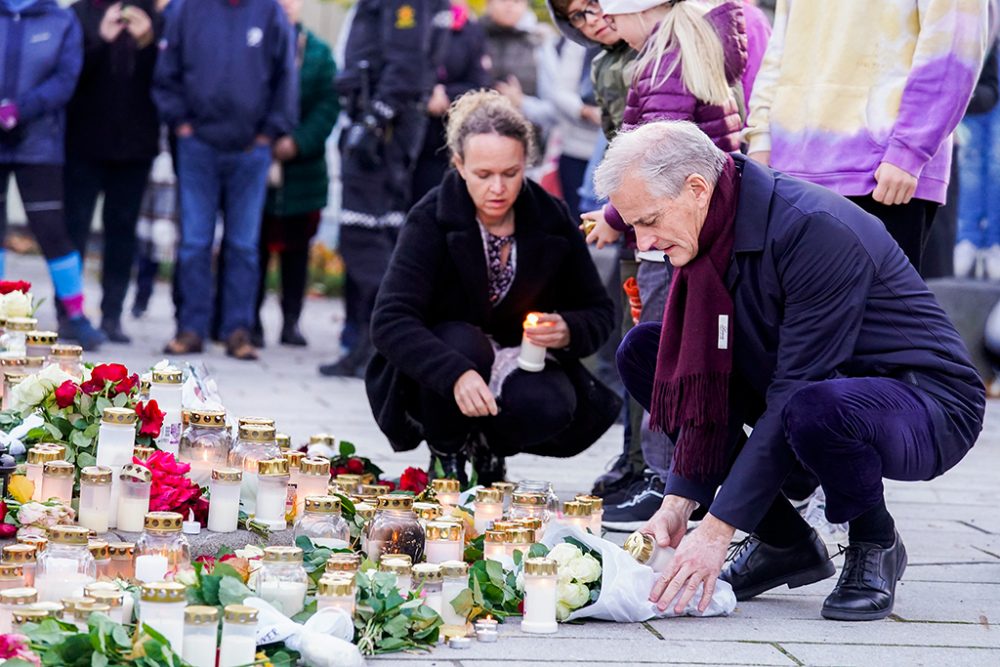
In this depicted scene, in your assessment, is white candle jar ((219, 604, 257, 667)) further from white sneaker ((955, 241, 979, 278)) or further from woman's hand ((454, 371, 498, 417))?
white sneaker ((955, 241, 979, 278))

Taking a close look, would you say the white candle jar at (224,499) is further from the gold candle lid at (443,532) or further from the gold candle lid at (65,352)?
the gold candle lid at (65,352)

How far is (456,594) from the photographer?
3.40m

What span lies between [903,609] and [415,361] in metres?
1.60

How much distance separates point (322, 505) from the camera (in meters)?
3.72

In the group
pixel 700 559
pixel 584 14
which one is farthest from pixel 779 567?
pixel 584 14

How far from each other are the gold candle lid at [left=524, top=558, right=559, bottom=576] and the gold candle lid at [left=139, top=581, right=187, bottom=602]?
0.84 meters

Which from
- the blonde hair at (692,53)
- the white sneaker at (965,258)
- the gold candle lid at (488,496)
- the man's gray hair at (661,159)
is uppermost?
the blonde hair at (692,53)

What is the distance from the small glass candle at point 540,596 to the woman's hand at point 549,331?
1393mm

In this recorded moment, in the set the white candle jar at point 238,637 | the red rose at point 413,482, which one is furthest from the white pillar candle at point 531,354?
the white candle jar at point 238,637

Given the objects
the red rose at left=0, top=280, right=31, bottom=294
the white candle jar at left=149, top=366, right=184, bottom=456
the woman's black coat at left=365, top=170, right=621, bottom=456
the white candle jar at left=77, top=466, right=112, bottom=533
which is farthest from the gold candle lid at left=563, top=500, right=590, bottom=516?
the red rose at left=0, top=280, right=31, bottom=294

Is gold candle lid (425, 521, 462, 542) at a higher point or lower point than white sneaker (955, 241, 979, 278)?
higher

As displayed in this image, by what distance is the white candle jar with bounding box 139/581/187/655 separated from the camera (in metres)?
2.83

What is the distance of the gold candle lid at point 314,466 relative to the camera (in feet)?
13.0

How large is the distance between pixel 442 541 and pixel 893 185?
5.23 feet
